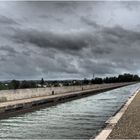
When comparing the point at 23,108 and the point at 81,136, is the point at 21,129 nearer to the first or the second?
the point at 81,136

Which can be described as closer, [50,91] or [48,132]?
[48,132]

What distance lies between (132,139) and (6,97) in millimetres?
24809

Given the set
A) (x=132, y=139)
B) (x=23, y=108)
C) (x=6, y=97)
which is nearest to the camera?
(x=132, y=139)

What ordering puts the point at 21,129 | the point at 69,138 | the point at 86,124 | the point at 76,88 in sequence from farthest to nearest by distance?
the point at 76,88, the point at 86,124, the point at 21,129, the point at 69,138

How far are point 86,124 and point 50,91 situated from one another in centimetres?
3498

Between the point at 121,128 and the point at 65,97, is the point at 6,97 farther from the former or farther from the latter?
the point at 121,128

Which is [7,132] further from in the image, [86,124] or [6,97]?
[6,97]

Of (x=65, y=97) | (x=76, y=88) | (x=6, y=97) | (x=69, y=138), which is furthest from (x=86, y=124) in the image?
(x=76, y=88)

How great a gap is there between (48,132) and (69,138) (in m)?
1.79

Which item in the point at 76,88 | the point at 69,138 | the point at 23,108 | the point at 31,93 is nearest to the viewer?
the point at 69,138

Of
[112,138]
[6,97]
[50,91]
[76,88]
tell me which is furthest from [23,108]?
[76,88]

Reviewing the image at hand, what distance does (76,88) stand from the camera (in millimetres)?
77312

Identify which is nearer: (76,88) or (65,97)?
(65,97)

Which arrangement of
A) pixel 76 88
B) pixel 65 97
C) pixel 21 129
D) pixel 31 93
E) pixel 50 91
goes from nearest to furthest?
pixel 21 129 < pixel 31 93 < pixel 65 97 < pixel 50 91 < pixel 76 88
